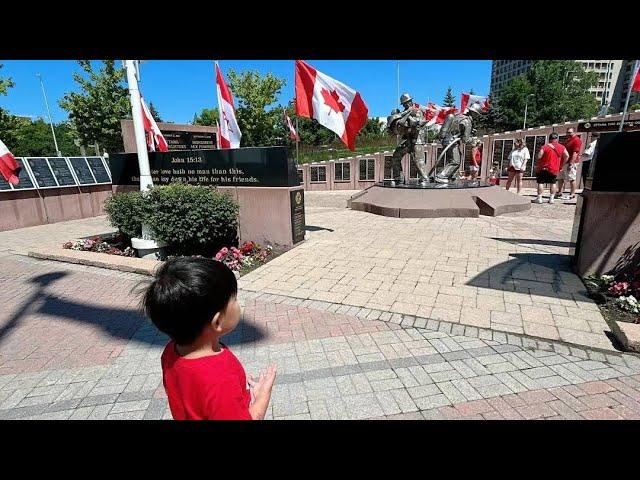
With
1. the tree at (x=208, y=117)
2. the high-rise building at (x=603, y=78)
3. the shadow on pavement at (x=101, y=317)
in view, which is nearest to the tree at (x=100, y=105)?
the shadow on pavement at (x=101, y=317)

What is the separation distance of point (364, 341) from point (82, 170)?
39.4 ft

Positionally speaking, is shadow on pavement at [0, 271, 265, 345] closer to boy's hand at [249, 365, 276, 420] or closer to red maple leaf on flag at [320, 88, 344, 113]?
boy's hand at [249, 365, 276, 420]

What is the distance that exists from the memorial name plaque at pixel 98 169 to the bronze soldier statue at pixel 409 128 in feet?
32.4

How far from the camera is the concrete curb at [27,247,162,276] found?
5484 mm

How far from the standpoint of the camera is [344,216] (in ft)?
33.8

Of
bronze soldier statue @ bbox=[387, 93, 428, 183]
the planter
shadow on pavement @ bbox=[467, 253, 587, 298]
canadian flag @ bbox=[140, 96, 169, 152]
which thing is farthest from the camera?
bronze soldier statue @ bbox=[387, 93, 428, 183]

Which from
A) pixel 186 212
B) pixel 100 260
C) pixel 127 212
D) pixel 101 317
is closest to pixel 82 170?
pixel 127 212

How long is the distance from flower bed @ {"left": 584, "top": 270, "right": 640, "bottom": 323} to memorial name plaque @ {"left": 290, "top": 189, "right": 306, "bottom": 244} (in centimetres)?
457

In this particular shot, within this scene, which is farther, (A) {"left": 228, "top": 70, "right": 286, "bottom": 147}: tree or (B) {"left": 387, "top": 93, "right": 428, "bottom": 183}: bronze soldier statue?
(A) {"left": 228, "top": 70, "right": 286, "bottom": 147}: tree

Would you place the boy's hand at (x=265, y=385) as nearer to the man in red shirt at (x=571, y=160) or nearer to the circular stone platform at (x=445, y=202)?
the circular stone platform at (x=445, y=202)

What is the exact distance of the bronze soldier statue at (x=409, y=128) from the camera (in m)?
10.6

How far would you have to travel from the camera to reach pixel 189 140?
12648 mm

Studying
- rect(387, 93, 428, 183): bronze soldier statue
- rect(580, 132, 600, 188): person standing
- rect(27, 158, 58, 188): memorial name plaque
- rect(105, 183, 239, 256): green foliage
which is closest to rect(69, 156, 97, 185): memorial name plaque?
rect(27, 158, 58, 188): memorial name plaque
